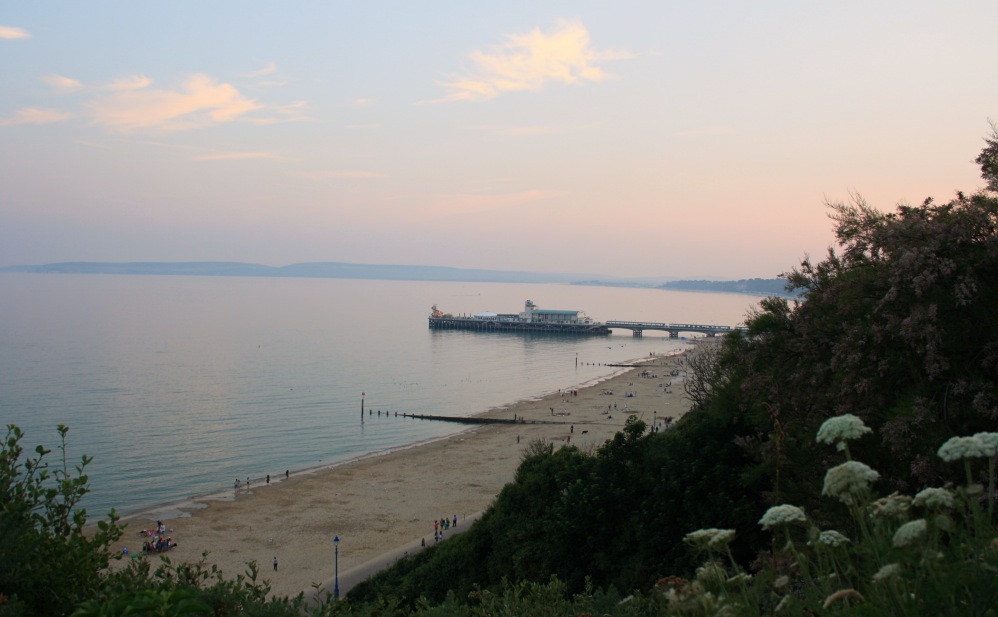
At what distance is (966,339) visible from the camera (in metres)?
11.0

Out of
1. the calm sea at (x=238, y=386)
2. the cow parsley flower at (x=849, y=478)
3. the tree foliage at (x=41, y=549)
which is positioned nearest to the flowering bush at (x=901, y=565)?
the cow parsley flower at (x=849, y=478)

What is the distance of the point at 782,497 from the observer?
11.8 m

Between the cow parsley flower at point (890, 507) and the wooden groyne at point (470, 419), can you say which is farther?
the wooden groyne at point (470, 419)

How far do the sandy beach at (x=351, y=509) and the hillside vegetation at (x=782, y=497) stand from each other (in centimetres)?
580

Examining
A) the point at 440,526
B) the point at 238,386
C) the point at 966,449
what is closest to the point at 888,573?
the point at 966,449

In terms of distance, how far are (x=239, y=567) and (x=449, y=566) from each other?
10383 mm

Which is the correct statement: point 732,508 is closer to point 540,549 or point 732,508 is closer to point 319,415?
point 540,549

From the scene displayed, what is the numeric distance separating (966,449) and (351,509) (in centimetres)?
3169

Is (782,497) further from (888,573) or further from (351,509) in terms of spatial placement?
(351,509)

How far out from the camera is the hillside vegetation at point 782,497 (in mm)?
3502

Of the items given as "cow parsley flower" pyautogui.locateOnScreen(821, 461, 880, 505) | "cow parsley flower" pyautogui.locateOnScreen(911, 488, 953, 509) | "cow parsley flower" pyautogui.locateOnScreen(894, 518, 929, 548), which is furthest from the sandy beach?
"cow parsley flower" pyautogui.locateOnScreen(894, 518, 929, 548)

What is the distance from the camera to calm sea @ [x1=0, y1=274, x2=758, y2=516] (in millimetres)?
39600

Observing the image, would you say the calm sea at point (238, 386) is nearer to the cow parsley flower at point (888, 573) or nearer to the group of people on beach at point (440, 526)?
the group of people on beach at point (440, 526)

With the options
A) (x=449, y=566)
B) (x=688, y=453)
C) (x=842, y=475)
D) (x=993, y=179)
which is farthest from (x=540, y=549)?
(x=842, y=475)
